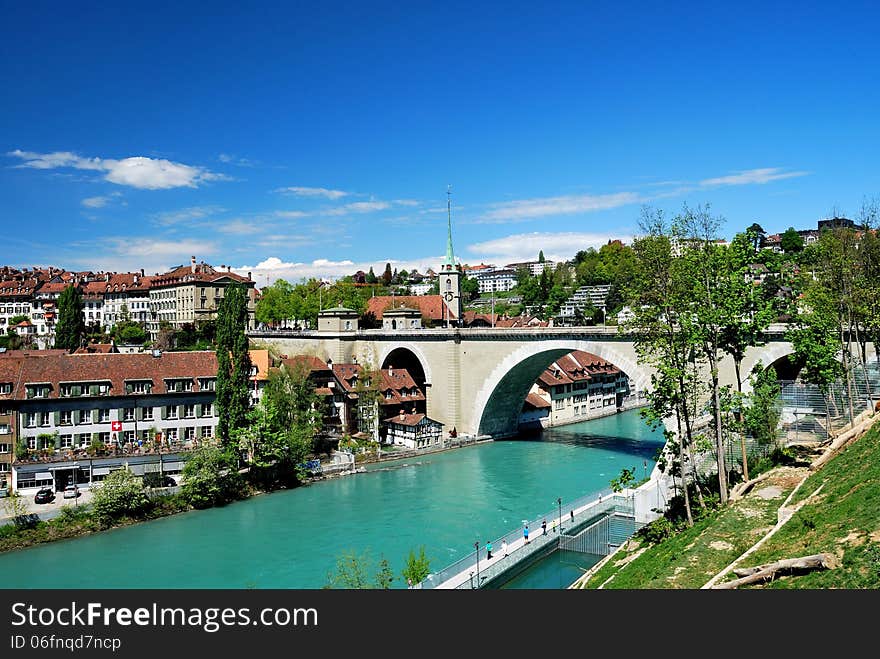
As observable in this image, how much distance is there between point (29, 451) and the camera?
82.5 feet

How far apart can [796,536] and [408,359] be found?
36082 mm

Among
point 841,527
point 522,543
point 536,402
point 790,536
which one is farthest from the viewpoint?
point 536,402

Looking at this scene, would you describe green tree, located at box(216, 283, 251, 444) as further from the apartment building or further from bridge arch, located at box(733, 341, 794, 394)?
the apartment building

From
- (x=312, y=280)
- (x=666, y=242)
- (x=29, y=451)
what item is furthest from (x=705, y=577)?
(x=312, y=280)

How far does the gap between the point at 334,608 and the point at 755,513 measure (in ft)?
29.4

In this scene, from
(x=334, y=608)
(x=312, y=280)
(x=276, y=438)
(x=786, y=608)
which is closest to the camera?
(x=786, y=608)

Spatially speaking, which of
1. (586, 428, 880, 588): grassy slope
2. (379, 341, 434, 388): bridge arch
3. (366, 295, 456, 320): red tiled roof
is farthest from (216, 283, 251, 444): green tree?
(366, 295, 456, 320): red tiled roof

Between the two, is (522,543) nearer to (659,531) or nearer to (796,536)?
(659,531)

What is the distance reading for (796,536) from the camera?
1065cm

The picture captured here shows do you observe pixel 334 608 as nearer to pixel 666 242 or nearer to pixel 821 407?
pixel 666 242

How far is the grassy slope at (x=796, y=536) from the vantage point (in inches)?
339

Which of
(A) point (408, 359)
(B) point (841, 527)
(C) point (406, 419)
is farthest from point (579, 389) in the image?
(B) point (841, 527)

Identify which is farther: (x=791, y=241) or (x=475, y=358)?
(x=791, y=241)

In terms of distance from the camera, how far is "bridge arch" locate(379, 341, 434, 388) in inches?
1629
